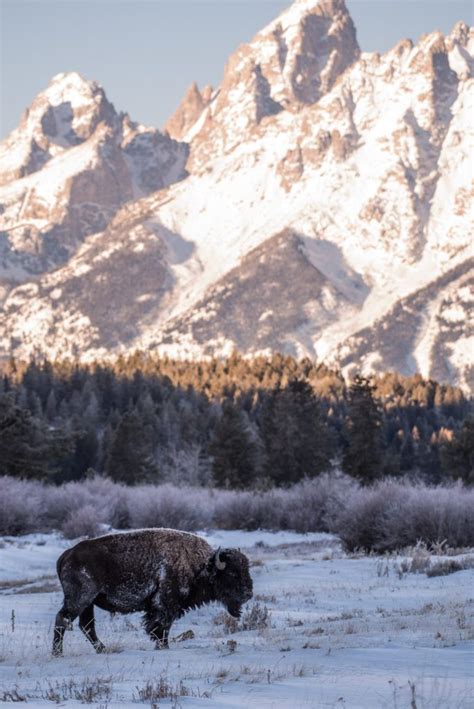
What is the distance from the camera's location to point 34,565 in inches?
1040

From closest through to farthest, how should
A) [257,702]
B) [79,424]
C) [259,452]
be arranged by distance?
[257,702] → [259,452] → [79,424]

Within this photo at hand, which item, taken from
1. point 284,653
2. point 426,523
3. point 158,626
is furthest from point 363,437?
point 284,653

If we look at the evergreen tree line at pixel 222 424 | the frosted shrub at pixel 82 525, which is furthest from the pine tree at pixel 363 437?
the frosted shrub at pixel 82 525

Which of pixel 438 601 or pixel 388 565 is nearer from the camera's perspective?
pixel 438 601

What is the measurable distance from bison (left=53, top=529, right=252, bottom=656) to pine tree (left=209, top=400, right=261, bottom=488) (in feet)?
181

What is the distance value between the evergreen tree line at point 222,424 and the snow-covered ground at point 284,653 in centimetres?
3572

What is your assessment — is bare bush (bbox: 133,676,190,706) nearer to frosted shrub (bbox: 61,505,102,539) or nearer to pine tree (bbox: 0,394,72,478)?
frosted shrub (bbox: 61,505,102,539)

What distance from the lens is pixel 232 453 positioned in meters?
67.0

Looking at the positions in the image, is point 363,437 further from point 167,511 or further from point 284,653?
point 284,653

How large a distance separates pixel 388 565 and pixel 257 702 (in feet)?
44.9

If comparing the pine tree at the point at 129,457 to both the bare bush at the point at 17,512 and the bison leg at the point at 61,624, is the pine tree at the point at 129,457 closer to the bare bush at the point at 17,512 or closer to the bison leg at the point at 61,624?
the bare bush at the point at 17,512

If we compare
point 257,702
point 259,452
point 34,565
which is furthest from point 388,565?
point 259,452

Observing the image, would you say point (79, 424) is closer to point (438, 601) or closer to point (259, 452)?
point (259, 452)

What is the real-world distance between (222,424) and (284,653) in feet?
190
